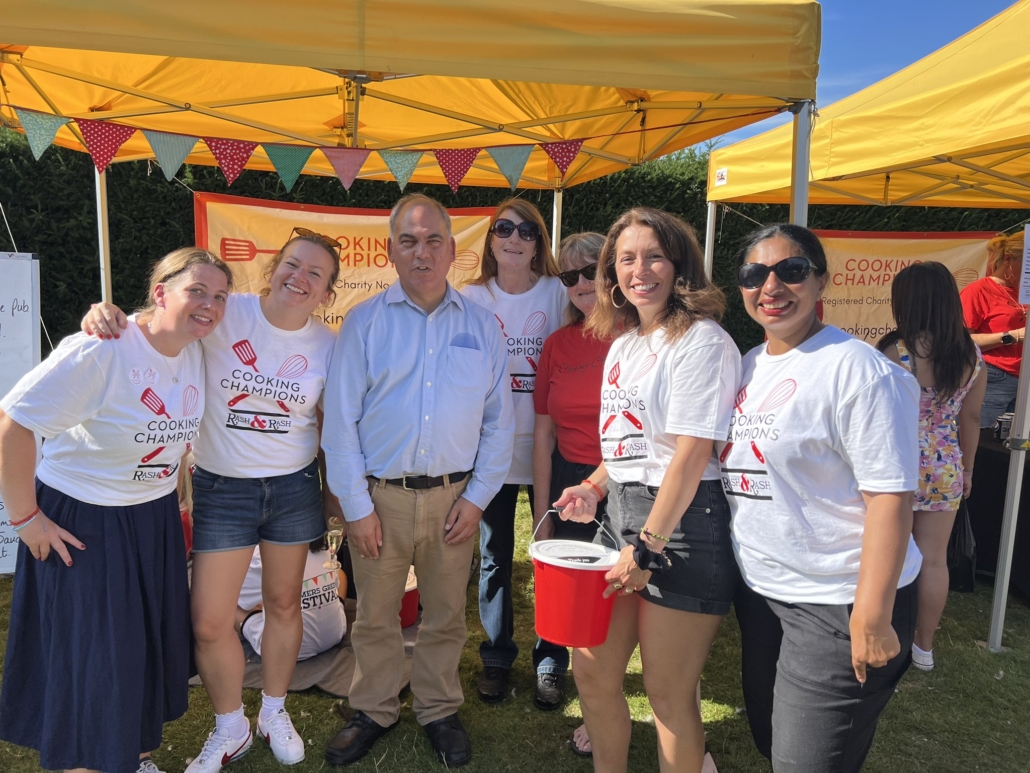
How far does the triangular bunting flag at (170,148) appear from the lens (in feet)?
11.8

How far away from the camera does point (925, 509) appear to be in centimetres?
307

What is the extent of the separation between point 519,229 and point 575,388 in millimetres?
777

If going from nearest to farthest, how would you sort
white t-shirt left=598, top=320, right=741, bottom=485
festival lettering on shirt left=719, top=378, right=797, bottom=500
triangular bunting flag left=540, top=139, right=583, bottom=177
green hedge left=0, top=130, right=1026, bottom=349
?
festival lettering on shirt left=719, top=378, right=797, bottom=500
white t-shirt left=598, top=320, right=741, bottom=485
triangular bunting flag left=540, top=139, right=583, bottom=177
green hedge left=0, top=130, right=1026, bottom=349

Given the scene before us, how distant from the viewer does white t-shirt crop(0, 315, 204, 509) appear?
189 centimetres

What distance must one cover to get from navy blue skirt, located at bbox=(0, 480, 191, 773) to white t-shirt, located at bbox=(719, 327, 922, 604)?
1.76m

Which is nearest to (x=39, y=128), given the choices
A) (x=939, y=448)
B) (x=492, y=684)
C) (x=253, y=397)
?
(x=253, y=397)

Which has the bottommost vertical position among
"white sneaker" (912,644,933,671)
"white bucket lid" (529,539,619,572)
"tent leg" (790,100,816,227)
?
"white sneaker" (912,644,933,671)

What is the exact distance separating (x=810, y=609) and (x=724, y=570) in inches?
9.4

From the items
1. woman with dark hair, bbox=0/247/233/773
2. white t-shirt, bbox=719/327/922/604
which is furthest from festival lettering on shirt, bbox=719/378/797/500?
woman with dark hair, bbox=0/247/233/773

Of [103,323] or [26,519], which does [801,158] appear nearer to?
[103,323]

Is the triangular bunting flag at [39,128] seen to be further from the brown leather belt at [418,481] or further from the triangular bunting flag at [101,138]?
the brown leather belt at [418,481]

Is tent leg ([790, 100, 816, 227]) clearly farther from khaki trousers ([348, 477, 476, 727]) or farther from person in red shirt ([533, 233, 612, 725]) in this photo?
khaki trousers ([348, 477, 476, 727])

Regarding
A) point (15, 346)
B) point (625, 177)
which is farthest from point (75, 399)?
point (625, 177)

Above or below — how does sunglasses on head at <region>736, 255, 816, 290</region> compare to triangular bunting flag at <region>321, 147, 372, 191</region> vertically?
below
